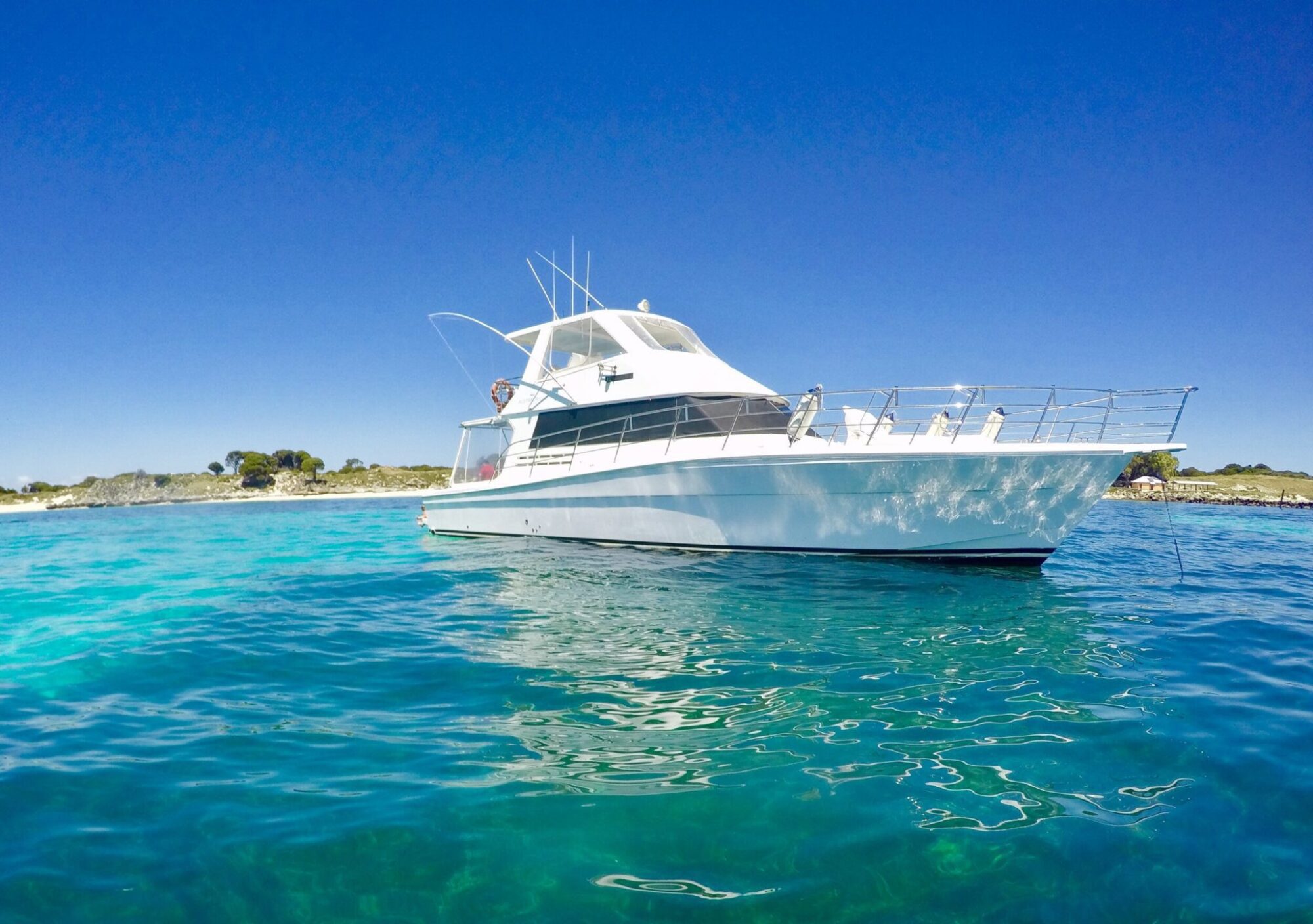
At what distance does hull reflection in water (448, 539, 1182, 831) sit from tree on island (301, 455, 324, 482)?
63.3 m

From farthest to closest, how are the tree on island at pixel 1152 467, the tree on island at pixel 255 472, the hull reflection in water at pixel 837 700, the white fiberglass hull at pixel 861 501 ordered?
the tree on island at pixel 255 472, the tree on island at pixel 1152 467, the white fiberglass hull at pixel 861 501, the hull reflection in water at pixel 837 700

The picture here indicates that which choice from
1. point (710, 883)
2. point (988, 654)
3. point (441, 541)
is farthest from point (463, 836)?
point (441, 541)

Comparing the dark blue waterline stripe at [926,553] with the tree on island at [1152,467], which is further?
the tree on island at [1152,467]

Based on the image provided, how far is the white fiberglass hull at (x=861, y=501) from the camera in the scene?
8.91m

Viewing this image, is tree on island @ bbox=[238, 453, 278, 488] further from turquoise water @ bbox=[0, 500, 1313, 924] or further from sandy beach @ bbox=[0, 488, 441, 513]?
turquoise water @ bbox=[0, 500, 1313, 924]

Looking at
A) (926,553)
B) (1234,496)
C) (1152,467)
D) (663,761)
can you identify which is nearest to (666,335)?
(926,553)

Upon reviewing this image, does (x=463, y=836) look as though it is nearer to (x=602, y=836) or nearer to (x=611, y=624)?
(x=602, y=836)

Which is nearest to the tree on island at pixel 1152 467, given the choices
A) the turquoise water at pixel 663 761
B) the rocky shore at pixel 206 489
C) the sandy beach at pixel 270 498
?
the turquoise water at pixel 663 761

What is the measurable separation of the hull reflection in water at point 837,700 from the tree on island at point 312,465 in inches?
2494

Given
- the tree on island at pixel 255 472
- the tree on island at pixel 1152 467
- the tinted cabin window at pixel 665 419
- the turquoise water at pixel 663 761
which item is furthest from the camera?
the tree on island at pixel 255 472

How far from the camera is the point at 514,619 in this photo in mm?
6562

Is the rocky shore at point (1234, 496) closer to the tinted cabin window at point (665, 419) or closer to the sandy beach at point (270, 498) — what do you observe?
the tinted cabin window at point (665, 419)

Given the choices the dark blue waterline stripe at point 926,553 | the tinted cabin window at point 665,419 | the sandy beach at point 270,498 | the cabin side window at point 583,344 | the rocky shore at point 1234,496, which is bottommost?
the sandy beach at point 270,498

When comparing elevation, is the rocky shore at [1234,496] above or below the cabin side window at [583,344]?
below
